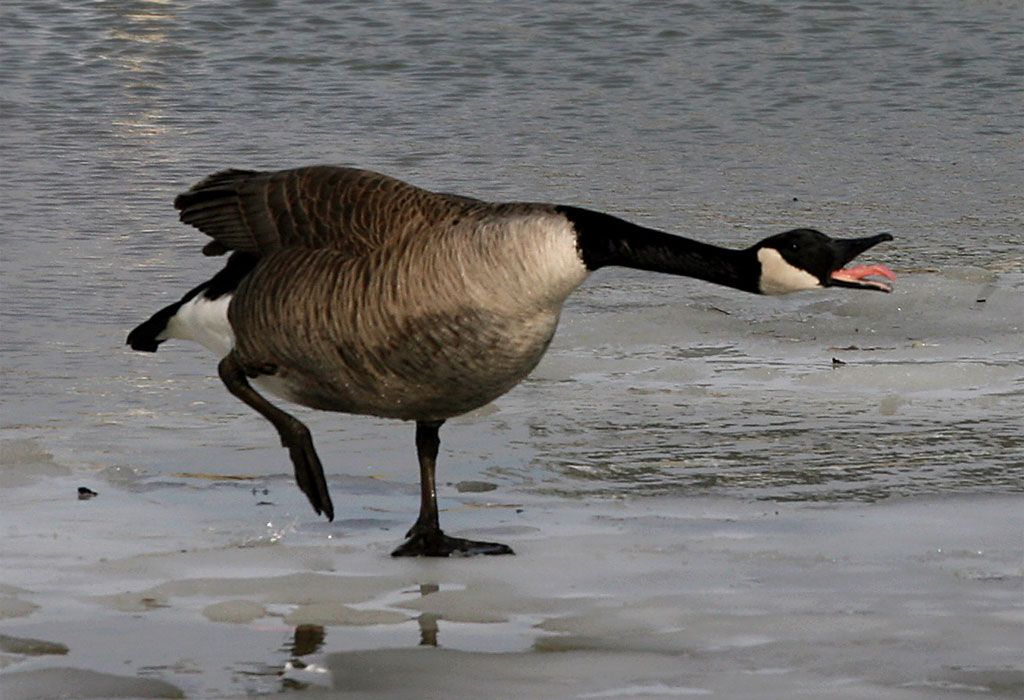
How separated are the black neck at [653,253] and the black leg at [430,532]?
2.39 ft

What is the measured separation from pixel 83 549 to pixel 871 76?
305 inches

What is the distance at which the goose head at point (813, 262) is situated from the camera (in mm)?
4230

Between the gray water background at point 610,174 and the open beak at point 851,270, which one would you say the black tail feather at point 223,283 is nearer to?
the gray water background at point 610,174

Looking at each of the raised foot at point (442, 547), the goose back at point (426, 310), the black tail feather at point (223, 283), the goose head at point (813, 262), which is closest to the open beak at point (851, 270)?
the goose head at point (813, 262)

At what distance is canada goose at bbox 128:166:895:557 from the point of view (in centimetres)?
436

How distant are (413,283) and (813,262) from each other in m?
0.88

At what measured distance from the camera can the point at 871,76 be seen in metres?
11.4

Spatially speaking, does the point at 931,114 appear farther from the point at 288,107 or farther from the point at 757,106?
the point at 288,107

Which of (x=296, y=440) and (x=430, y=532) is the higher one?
(x=296, y=440)

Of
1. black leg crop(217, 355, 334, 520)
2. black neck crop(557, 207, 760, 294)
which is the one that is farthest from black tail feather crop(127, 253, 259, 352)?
black neck crop(557, 207, 760, 294)

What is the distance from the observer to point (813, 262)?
424 cm

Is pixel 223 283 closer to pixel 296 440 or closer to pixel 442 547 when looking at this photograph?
pixel 296 440

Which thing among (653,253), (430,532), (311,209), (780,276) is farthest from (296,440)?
(780,276)

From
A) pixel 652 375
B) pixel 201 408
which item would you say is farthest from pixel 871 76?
pixel 201 408
